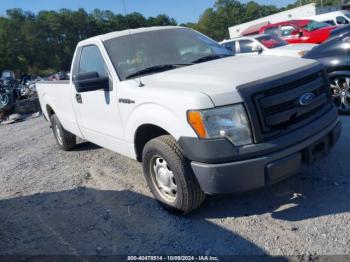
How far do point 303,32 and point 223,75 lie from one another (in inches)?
644

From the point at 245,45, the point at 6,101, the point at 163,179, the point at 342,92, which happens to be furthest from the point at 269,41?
the point at 163,179

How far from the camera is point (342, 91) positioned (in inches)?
255

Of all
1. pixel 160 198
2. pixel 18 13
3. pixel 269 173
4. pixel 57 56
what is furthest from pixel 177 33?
pixel 18 13

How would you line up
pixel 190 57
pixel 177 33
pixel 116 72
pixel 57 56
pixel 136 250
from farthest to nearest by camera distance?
pixel 57 56, pixel 177 33, pixel 190 57, pixel 116 72, pixel 136 250

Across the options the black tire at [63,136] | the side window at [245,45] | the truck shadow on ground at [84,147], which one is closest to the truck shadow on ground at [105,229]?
the black tire at [63,136]

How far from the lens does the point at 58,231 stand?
4.00m

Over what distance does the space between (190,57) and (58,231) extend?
8.20ft

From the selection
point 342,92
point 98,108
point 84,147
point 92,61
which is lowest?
point 84,147

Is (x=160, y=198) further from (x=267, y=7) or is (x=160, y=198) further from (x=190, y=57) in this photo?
(x=267, y=7)

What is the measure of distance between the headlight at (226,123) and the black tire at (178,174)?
16.1 inches

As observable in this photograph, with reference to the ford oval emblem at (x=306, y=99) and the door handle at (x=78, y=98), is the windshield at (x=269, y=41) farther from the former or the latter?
the ford oval emblem at (x=306, y=99)

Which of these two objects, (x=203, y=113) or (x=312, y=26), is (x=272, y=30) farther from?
(x=203, y=113)

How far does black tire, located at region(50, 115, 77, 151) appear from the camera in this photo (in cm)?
683

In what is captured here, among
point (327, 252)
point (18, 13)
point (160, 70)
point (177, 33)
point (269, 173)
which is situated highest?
point (18, 13)
